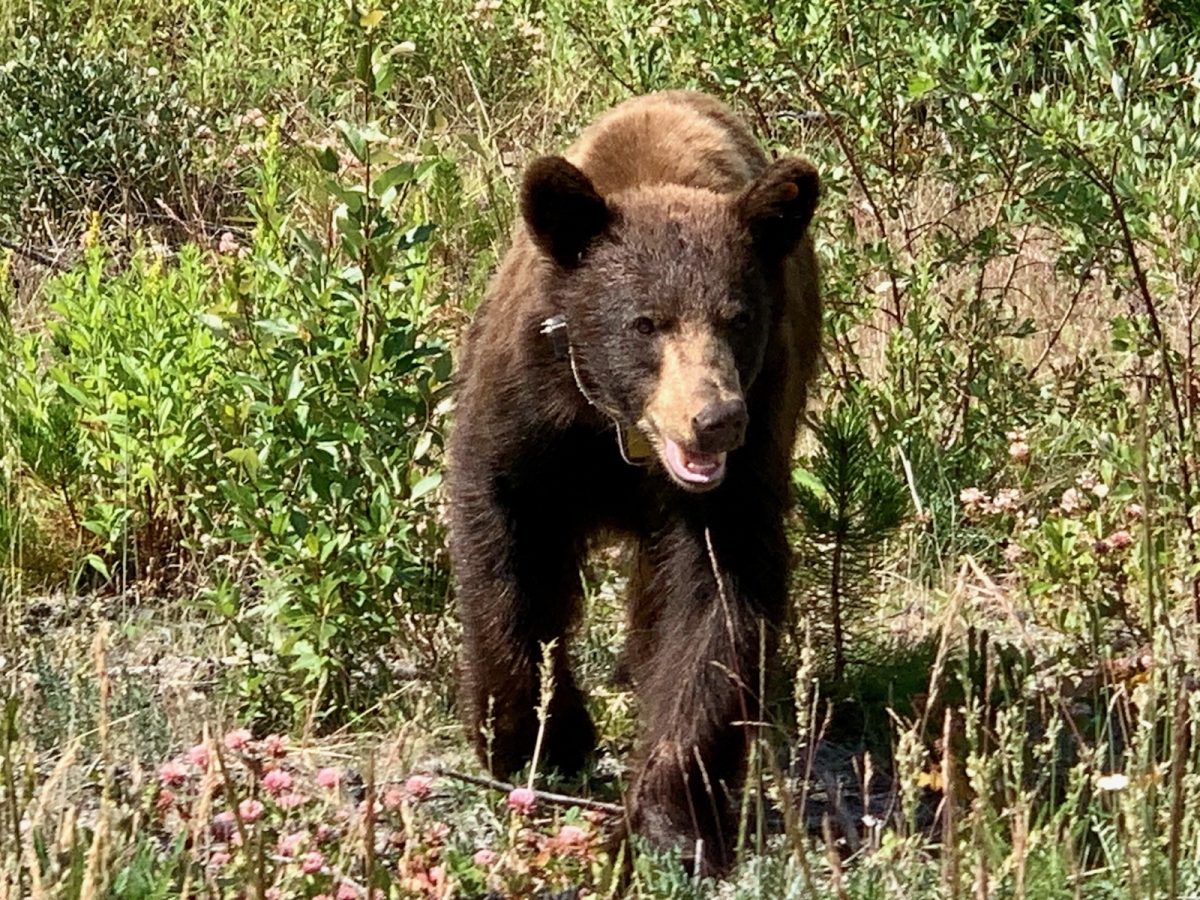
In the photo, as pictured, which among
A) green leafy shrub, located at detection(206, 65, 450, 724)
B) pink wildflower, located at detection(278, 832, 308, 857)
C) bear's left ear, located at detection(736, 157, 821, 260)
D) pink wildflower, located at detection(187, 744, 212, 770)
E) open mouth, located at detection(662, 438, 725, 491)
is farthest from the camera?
green leafy shrub, located at detection(206, 65, 450, 724)

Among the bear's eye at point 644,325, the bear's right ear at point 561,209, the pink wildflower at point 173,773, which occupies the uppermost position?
the bear's right ear at point 561,209

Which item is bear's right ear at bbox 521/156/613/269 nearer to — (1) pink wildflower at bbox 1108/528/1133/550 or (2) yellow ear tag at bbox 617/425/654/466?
(2) yellow ear tag at bbox 617/425/654/466

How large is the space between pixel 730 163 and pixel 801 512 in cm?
97

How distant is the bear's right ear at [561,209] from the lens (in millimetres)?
4148

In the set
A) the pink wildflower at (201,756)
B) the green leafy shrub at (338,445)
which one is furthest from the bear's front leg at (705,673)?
the pink wildflower at (201,756)

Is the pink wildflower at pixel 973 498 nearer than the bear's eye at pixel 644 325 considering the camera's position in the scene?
No

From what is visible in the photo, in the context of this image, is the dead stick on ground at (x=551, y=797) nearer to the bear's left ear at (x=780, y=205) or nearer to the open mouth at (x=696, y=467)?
the open mouth at (x=696, y=467)

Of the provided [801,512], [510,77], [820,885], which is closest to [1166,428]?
[801,512]

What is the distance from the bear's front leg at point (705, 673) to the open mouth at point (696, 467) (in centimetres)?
18

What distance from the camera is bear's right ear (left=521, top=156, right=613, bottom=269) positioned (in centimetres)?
415

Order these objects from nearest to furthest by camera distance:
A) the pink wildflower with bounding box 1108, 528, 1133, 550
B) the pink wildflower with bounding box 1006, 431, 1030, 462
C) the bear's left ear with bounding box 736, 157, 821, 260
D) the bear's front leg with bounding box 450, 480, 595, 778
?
1. the bear's left ear with bounding box 736, 157, 821, 260
2. the bear's front leg with bounding box 450, 480, 595, 778
3. the pink wildflower with bounding box 1108, 528, 1133, 550
4. the pink wildflower with bounding box 1006, 431, 1030, 462

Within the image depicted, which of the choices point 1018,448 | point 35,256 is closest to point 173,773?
point 1018,448

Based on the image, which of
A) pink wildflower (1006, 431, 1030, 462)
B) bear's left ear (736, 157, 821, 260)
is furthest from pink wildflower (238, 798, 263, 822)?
pink wildflower (1006, 431, 1030, 462)

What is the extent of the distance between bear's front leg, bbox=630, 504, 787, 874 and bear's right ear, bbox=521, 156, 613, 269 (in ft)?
2.13
